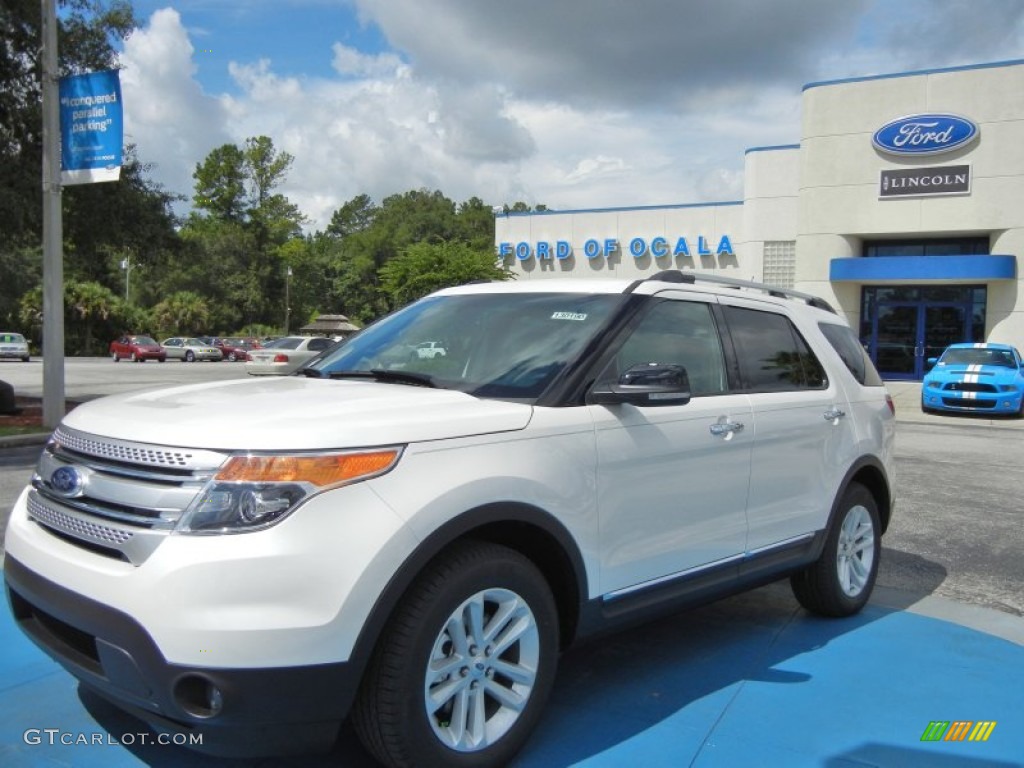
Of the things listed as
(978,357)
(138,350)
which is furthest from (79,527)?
(138,350)

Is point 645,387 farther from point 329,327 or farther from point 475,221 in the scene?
point 475,221

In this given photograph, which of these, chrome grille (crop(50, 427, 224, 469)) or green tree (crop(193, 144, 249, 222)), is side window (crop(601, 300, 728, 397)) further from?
green tree (crop(193, 144, 249, 222))

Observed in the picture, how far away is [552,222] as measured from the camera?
35406mm

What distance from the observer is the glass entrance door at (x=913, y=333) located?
2808 centimetres

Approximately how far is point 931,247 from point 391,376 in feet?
95.3

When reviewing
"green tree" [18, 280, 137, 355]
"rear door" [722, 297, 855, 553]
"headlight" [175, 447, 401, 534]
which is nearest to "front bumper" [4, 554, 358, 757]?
"headlight" [175, 447, 401, 534]

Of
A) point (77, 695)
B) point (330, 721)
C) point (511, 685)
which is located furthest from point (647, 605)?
point (77, 695)

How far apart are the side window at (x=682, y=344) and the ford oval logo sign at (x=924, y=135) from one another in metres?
26.5

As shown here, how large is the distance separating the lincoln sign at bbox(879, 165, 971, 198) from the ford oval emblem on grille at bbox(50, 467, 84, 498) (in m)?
28.8

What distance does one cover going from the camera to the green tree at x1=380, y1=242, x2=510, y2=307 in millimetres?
30922

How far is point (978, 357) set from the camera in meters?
18.6

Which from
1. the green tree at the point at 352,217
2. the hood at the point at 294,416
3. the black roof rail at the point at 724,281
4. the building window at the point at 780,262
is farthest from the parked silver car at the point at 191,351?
the green tree at the point at 352,217

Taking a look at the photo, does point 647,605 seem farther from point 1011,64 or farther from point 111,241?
point 1011,64

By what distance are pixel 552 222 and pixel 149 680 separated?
33.9 meters
